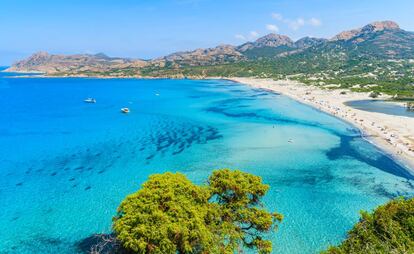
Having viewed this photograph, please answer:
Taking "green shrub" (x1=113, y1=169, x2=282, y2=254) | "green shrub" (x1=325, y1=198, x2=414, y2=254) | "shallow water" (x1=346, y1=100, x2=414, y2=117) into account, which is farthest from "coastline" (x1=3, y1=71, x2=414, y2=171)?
"green shrub" (x1=113, y1=169, x2=282, y2=254)

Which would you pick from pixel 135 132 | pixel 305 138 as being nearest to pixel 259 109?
pixel 305 138

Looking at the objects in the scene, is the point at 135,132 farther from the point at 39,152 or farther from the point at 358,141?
the point at 358,141

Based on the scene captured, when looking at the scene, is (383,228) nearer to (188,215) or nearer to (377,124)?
(188,215)

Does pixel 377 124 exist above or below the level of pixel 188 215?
below

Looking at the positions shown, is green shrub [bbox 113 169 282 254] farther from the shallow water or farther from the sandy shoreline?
the shallow water

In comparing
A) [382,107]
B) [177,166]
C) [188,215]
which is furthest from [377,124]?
[188,215]
